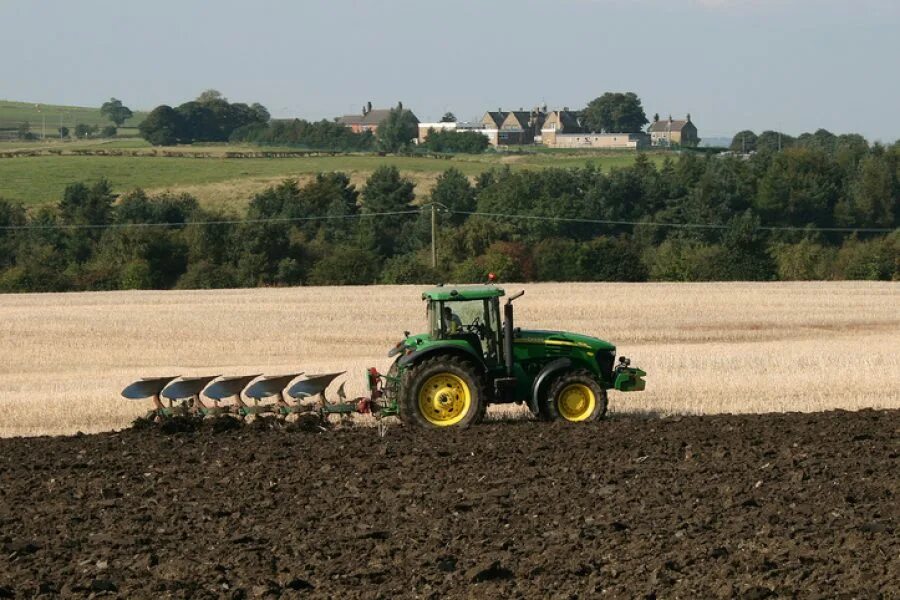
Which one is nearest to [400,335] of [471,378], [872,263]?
[471,378]

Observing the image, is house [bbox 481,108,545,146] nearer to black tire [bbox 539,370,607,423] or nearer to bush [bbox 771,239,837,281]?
bush [bbox 771,239,837,281]

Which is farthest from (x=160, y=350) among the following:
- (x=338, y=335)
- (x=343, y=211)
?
(x=343, y=211)

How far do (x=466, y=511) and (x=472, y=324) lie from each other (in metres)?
4.58

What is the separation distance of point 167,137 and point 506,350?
116 m

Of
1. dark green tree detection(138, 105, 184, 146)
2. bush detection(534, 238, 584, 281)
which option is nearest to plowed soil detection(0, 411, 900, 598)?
bush detection(534, 238, 584, 281)

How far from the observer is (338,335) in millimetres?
31484

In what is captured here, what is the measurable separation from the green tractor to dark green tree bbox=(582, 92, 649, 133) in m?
144

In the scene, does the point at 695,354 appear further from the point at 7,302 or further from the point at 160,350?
the point at 7,302

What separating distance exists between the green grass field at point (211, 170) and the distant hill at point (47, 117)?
49.9 metres

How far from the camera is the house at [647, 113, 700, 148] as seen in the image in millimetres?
164000

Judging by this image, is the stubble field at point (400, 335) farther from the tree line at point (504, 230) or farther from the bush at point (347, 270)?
the tree line at point (504, 230)

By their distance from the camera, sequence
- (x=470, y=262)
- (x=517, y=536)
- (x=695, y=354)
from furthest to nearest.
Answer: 1. (x=470, y=262)
2. (x=695, y=354)
3. (x=517, y=536)

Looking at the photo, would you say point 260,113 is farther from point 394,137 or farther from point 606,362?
point 606,362

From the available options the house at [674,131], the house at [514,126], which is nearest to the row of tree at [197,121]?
the house at [514,126]
